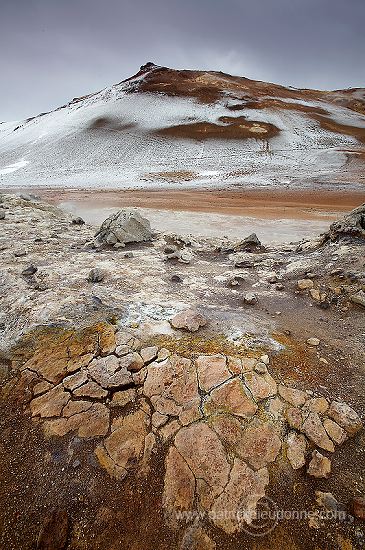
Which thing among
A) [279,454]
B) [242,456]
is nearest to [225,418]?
[242,456]

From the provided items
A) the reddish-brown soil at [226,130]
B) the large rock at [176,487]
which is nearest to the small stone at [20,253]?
the large rock at [176,487]

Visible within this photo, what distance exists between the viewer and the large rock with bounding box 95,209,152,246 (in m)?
7.80

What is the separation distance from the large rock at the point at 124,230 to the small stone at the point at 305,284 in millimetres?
4253

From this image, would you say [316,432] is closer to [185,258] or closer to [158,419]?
[158,419]

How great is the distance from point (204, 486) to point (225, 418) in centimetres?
60

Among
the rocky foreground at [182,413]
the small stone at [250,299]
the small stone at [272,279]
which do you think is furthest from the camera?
the small stone at [272,279]

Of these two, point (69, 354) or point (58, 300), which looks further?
point (58, 300)

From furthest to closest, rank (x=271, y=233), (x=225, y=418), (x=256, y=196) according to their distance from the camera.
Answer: (x=256, y=196) < (x=271, y=233) < (x=225, y=418)

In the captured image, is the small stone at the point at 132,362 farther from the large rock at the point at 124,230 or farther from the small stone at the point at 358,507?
the large rock at the point at 124,230

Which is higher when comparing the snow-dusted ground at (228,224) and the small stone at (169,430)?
the small stone at (169,430)

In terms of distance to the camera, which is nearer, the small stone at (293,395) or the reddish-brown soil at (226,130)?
the small stone at (293,395)

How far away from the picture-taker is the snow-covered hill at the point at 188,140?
2897 cm

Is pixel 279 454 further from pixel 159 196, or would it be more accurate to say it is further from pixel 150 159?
pixel 150 159

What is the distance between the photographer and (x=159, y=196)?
21812 millimetres
